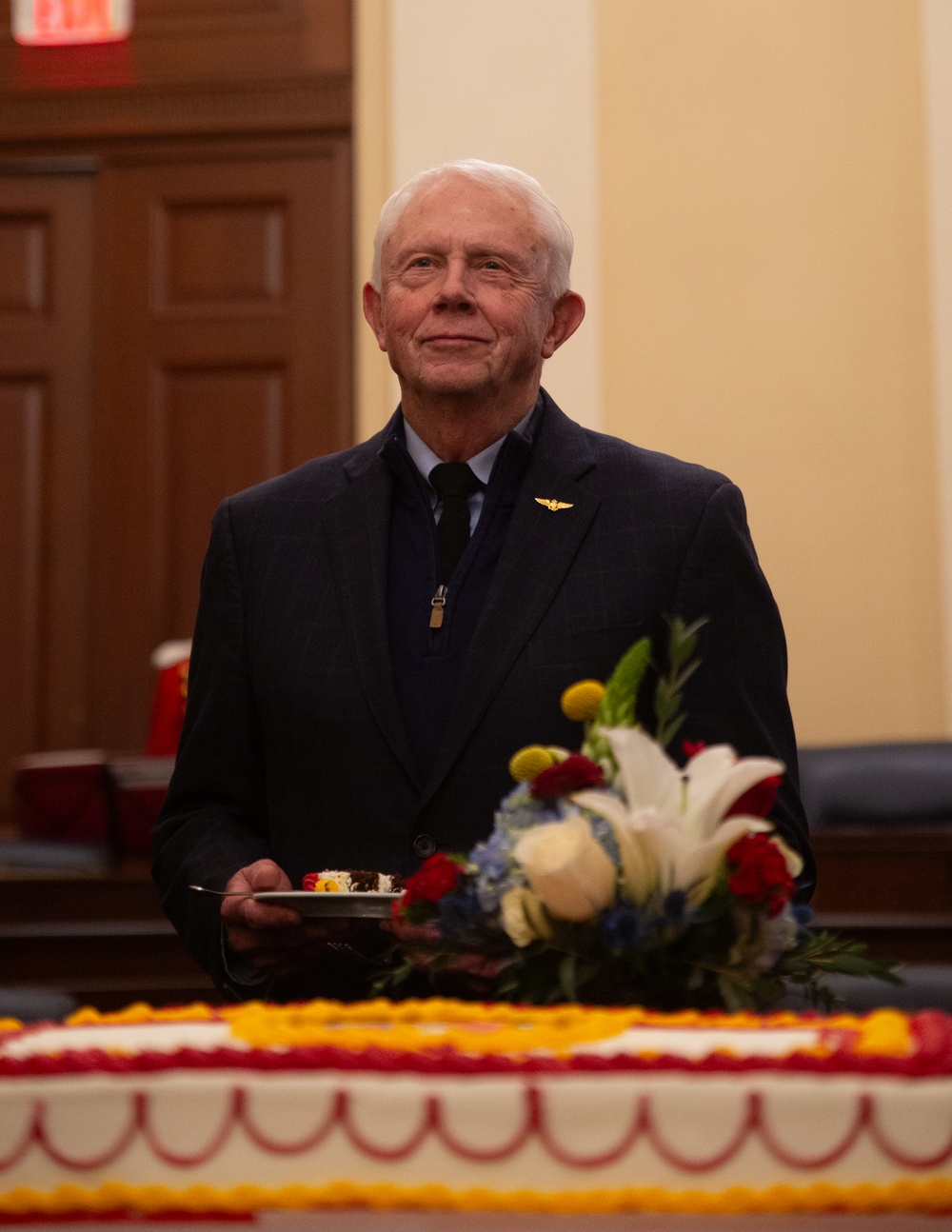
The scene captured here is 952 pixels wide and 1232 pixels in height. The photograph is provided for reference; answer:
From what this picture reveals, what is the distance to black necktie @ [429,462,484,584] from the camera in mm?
1711

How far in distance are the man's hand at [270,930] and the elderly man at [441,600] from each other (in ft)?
0.26

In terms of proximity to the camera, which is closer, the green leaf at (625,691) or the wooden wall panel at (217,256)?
the green leaf at (625,691)

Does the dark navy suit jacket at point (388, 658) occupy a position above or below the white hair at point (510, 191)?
below

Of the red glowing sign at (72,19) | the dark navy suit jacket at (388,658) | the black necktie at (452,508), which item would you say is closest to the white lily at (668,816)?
the dark navy suit jacket at (388,658)

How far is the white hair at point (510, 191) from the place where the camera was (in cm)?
172

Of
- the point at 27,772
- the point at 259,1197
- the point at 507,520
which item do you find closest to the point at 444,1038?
the point at 259,1197

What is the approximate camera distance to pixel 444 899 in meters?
1.10

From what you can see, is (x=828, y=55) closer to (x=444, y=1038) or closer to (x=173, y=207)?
(x=173, y=207)

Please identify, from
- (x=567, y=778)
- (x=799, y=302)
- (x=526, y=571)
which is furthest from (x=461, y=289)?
(x=799, y=302)

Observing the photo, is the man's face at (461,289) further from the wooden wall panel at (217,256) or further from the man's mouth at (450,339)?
the wooden wall panel at (217,256)

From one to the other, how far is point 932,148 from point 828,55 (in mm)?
412

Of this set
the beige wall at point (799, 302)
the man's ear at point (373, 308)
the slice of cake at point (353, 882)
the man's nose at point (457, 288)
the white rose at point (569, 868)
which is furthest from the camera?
the beige wall at point (799, 302)

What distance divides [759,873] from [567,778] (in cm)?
14

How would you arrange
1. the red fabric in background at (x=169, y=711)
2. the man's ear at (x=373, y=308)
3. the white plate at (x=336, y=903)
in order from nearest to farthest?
the white plate at (x=336, y=903), the man's ear at (x=373, y=308), the red fabric in background at (x=169, y=711)
